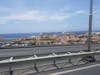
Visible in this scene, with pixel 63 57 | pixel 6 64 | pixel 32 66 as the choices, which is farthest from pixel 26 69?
pixel 63 57

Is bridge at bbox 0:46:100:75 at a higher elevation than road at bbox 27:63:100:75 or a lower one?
higher

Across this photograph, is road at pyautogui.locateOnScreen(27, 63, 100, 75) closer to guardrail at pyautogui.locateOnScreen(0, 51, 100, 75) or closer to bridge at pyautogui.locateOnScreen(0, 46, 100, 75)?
bridge at pyautogui.locateOnScreen(0, 46, 100, 75)

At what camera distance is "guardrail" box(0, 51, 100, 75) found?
10.1m

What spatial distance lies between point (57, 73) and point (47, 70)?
2.50ft

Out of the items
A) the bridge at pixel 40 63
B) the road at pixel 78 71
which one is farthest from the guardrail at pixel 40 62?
the road at pixel 78 71

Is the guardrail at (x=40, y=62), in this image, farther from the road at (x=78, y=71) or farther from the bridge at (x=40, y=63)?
the road at (x=78, y=71)

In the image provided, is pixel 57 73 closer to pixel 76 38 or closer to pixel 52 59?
pixel 52 59

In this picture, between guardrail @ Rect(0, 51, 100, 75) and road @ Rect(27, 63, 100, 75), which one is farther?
road @ Rect(27, 63, 100, 75)

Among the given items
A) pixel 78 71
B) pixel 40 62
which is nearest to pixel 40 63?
pixel 40 62

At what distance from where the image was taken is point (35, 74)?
1037 cm

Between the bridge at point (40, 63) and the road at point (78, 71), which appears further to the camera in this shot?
the road at point (78, 71)

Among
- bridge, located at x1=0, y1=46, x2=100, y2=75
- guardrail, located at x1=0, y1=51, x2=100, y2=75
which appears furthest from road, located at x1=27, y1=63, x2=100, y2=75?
guardrail, located at x1=0, y1=51, x2=100, y2=75

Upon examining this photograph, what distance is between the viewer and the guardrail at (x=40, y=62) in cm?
1015

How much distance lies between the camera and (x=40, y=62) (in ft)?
37.7
